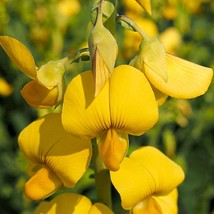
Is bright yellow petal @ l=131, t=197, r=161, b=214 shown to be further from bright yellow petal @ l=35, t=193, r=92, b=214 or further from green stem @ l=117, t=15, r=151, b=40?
green stem @ l=117, t=15, r=151, b=40

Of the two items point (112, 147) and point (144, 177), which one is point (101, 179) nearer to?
point (144, 177)

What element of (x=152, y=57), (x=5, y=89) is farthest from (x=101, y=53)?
(x=5, y=89)

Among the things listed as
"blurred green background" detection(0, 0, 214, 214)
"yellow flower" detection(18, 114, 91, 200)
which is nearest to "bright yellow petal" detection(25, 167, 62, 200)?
"yellow flower" detection(18, 114, 91, 200)

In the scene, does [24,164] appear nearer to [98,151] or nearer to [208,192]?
[208,192]

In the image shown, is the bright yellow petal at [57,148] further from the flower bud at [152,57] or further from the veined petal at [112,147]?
the flower bud at [152,57]

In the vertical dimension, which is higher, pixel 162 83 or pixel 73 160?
pixel 162 83

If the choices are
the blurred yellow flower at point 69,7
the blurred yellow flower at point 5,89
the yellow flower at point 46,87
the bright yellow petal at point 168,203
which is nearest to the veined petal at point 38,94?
the yellow flower at point 46,87

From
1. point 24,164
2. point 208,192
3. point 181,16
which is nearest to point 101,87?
point 24,164
